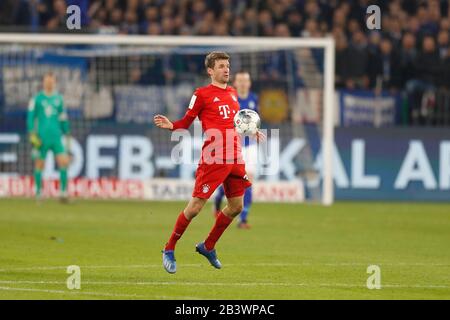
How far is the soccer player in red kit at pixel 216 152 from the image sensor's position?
41.0 ft

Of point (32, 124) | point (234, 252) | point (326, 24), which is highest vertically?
point (326, 24)

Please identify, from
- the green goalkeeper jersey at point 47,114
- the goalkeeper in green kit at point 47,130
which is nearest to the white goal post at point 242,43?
the goalkeeper in green kit at point 47,130

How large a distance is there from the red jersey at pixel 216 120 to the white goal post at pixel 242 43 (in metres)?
10.7

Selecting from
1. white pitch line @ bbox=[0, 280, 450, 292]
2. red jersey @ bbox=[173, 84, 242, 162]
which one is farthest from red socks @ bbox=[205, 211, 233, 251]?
white pitch line @ bbox=[0, 280, 450, 292]

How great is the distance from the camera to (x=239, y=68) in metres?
24.9

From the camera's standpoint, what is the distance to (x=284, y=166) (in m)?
24.5

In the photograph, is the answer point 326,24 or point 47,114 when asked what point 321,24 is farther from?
point 47,114

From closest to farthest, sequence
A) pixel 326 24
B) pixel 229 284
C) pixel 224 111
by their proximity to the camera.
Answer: pixel 229 284, pixel 224 111, pixel 326 24

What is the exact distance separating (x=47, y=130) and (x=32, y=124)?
1.85 feet

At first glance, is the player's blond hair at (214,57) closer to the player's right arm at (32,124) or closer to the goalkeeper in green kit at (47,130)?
the goalkeeper in green kit at (47,130)

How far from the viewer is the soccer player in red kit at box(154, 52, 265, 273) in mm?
12508

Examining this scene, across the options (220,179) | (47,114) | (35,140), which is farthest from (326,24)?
(220,179)

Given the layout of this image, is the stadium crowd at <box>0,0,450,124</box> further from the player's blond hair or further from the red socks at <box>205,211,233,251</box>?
the red socks at <box>205,211,233,251</box>

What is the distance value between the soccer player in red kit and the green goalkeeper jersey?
34.6ft
